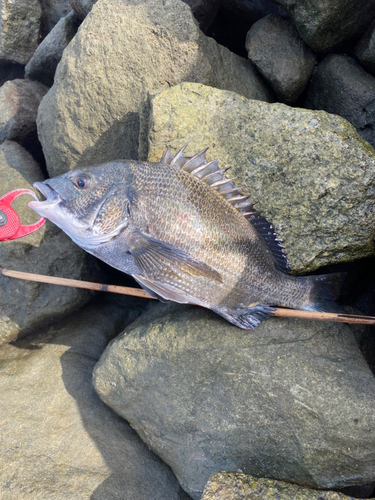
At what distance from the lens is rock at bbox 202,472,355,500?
231 centimetres

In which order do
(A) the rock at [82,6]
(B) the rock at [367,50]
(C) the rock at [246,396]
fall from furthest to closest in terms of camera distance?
1. (A) the rock at [82,6]
2. (B) the rock at [367,50]
3. (C) the rock at [246,396]

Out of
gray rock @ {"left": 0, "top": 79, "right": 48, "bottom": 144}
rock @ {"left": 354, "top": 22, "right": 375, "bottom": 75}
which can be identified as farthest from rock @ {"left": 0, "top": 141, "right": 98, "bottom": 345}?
rock @ {"left": 354, "top": 22, "right": 375, "bottom": 75}

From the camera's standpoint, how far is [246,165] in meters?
3.04

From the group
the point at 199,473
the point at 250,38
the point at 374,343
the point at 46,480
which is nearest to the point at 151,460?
the point at 199,473

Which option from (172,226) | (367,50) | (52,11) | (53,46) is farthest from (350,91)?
(52,11)

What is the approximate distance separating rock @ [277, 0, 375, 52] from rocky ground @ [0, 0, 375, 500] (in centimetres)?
2

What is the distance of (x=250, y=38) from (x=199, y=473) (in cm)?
413

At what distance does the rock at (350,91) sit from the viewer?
3.75 meters

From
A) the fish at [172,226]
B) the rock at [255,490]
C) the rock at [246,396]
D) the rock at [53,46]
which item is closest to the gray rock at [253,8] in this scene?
the rock at [53,46]

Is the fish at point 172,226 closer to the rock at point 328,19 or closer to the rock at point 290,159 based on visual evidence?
the rock at point 290,159

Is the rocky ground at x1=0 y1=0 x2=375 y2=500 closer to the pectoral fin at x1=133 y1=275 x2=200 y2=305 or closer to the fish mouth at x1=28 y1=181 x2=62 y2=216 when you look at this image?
the pectoral fin at x1=133 y1=275 x2=200 y2=305

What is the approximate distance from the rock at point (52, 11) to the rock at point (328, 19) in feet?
11.0

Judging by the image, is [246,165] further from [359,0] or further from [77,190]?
[359,0]

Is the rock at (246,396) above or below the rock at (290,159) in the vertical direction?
below
